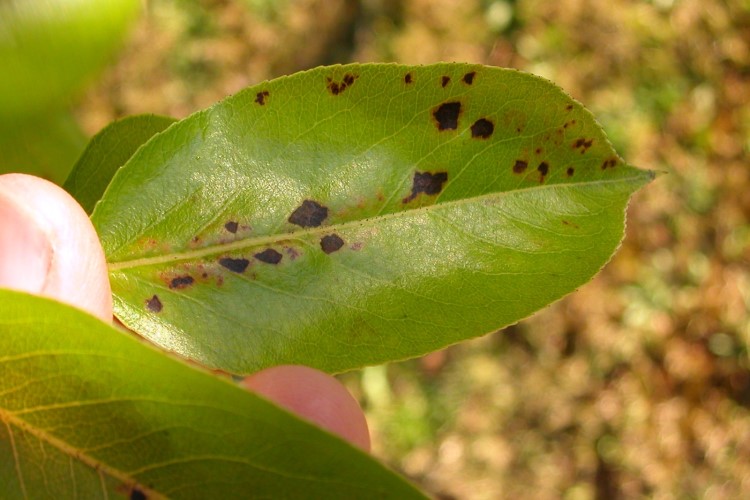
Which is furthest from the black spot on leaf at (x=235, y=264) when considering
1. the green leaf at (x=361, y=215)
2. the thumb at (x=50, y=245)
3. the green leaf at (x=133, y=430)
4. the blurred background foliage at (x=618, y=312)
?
the blurred background foliage at (x=618, y=312)

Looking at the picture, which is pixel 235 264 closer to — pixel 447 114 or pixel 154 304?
pixel 154 304

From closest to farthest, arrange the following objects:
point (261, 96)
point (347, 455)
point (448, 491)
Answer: point (347, 455) < point (261, 96) < point (448, 491)

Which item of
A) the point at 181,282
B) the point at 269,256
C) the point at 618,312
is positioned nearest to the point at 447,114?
the point at 269,256

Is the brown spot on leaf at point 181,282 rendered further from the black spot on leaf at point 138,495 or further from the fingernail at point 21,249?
the black spot on leaf at point 138,495

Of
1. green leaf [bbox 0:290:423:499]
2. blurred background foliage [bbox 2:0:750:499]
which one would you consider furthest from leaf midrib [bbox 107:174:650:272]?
blurred background foliage [bbox 2:0:750:499]

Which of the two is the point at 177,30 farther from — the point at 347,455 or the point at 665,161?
the point at 347,455

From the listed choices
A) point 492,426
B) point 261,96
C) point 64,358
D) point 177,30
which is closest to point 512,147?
point 261,96
